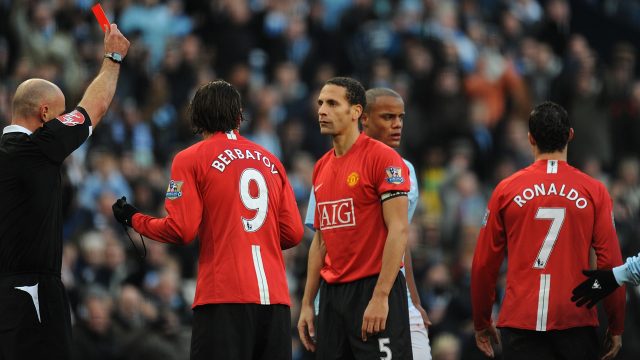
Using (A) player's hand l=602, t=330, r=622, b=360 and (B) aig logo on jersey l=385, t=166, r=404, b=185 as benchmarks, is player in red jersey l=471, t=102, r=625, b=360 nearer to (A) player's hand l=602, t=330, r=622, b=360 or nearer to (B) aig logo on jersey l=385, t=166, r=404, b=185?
(A) player's hand l=602, t=330, r=622, b=360

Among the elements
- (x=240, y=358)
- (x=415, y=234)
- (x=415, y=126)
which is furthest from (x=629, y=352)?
(x=240, y=358)

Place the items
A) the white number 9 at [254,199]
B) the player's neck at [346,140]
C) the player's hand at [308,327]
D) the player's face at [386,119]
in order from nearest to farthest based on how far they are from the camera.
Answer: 1. the white number 9 at [254,199]
2. the player's neck at [346,140]
3. the player's hand at [308,327]
4. the player's face at [386,119]

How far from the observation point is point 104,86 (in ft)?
28.7

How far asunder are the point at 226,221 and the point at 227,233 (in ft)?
0.26

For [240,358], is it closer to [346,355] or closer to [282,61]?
[346,355]

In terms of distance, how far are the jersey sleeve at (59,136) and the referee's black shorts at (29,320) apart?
821 mm

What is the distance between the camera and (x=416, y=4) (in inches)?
830

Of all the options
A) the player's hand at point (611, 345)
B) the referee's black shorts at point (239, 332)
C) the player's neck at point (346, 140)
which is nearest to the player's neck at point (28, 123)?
the referee's black shorts at point (239, 332)

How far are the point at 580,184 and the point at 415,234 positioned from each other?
7630 millimetres

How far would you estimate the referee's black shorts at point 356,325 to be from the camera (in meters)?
8.50

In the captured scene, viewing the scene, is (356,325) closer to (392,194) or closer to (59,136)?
(392,194)

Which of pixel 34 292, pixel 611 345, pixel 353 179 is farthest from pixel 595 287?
pixel 34 292

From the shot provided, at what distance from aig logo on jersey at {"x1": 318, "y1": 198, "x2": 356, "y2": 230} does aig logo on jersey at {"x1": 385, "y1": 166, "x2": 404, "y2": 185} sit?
0.34 metres

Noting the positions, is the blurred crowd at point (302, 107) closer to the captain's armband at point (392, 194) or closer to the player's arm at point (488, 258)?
the player's arm at point (488, 258)
